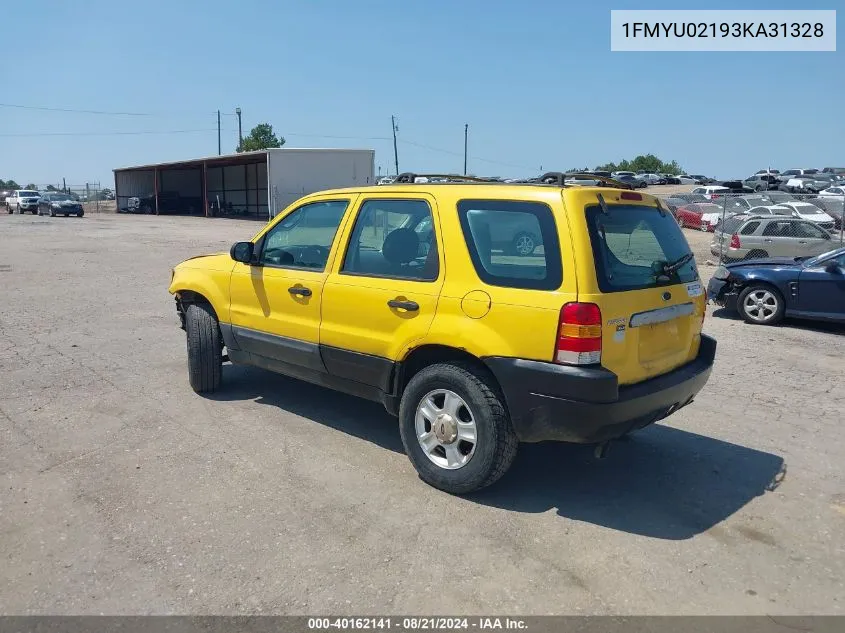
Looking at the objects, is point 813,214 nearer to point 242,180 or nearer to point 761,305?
point 761,305

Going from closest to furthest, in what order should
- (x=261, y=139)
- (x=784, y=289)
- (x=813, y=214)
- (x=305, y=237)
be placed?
(x=305, y=237), (x=784, y=289), (x=813, y=214), (x=261, y=139)

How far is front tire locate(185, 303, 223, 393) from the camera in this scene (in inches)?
237

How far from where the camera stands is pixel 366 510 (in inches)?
161

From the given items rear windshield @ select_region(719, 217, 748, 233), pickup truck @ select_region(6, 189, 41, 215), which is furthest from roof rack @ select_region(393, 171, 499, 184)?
pickup truck @ select_region(6, 189, 41, 215)

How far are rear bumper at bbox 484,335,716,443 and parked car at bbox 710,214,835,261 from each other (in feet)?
44.4

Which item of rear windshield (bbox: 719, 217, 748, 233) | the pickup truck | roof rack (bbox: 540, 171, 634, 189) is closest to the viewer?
roof rack (bbox: 540, 171, 634, 189)

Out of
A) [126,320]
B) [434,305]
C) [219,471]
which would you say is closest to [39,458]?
[219,471]

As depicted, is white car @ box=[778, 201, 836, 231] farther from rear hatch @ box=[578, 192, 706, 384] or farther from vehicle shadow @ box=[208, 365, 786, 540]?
rear hatch @ box=[578, 192, 706, 384]

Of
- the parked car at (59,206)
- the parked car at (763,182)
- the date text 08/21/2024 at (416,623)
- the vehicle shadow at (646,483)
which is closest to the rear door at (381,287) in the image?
the vehicle shadow at (646,483)

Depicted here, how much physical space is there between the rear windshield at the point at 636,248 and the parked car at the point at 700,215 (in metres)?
27.7

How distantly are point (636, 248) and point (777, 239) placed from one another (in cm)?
1342

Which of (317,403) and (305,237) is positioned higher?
(305,237)

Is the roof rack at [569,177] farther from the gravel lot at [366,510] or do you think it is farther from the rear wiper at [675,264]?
the gravel lot at [366,510]

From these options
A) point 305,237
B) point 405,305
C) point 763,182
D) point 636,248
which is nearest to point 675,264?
point 636,248
